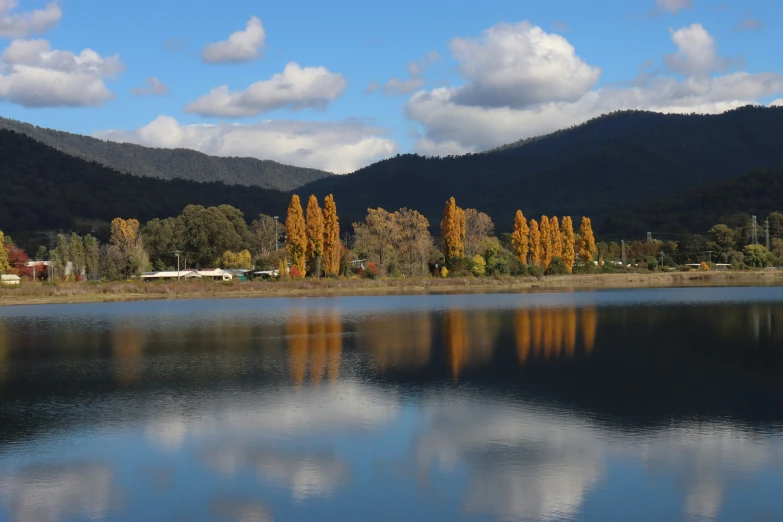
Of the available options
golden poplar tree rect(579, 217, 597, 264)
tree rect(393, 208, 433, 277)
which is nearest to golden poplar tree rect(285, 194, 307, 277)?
tree rect(393, 208, 433, 277)

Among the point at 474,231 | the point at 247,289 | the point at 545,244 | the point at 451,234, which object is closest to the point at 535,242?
the point at 545,244

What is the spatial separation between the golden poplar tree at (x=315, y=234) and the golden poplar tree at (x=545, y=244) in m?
35.7

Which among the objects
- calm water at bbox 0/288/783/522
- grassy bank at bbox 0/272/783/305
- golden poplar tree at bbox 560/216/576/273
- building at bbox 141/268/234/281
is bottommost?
calm water at bbox 0/288/783/522

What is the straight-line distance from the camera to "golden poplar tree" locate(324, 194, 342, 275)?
280 feet

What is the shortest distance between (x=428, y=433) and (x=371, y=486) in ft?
12.6

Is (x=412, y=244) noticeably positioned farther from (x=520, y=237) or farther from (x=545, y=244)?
(x=545, y=244)

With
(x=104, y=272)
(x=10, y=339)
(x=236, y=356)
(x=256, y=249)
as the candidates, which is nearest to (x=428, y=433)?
(x=236, y=356)

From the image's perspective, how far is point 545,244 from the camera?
10681 cm

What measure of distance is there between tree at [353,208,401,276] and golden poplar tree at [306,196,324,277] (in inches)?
677

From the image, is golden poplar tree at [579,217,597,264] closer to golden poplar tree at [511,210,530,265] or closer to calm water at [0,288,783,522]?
golden poplar tree at [511,210,530,265]

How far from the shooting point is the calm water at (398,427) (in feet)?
43.1

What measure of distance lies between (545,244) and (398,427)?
9134cm

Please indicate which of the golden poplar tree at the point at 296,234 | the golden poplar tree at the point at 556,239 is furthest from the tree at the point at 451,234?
the golden poplar tree at the point at 556,239

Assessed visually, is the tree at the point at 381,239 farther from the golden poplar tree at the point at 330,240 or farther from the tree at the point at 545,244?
the tree at the point at 545,244
